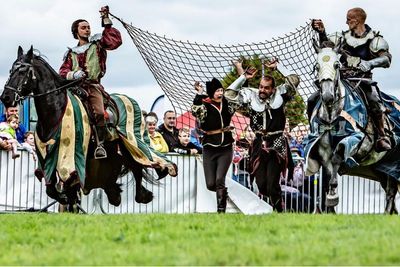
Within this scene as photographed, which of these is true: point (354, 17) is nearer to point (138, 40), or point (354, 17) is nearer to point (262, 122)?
point (262, 122)

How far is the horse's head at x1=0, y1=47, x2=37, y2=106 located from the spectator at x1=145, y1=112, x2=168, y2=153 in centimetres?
365

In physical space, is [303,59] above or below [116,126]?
above

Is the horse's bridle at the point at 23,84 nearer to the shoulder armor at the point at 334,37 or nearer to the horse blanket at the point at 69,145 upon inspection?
the horse blanket at the point at 69,145

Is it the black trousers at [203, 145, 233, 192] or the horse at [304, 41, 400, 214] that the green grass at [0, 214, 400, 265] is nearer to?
the horse at [304, 41, 400, 214]

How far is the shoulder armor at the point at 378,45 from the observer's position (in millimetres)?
16078

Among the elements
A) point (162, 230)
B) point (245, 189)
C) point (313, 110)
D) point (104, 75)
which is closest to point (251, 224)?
point (162, 230)

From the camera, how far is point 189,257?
348 inches

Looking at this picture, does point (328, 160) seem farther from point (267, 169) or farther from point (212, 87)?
point (212, 87)

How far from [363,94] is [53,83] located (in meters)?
4.05

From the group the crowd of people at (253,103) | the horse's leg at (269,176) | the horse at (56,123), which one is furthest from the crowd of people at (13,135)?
the horse's leg at (269,176)

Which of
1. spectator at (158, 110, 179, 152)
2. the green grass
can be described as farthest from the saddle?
the green grass

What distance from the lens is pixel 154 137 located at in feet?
63.7

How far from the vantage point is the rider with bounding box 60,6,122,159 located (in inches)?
642

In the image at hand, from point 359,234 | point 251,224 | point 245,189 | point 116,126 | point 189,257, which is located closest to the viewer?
point 189,257
